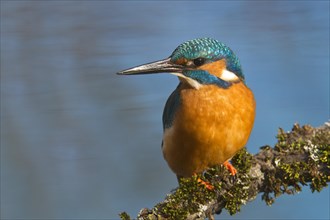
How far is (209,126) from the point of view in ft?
11.6

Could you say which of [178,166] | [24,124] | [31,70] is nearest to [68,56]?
[31,70]

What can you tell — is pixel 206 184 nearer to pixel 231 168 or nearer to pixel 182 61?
pixel 231 168

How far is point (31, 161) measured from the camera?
547cm

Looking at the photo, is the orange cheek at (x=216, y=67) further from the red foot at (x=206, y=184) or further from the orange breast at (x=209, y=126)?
the red foot at (x=206, y=184)

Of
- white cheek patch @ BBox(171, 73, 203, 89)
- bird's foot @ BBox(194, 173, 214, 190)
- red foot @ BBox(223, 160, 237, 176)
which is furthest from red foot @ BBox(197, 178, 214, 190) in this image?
white cheek patch @ BBox(171, 73, 203, 89)

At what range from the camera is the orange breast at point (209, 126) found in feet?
11.5

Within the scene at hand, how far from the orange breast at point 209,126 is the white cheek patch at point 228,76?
0.04m

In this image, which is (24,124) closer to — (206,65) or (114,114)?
(114,114)

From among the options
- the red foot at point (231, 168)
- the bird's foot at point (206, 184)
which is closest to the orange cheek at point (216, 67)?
the red foot at point (231, 168)

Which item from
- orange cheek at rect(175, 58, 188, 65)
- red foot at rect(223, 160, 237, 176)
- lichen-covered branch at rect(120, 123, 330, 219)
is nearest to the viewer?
lichen-covered branch at rect(120, 123, 330, 219)

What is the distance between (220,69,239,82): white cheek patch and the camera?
3.57 meters

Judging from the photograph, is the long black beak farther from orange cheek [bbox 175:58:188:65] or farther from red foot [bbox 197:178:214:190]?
red foot [bbox 197:178:214:190]

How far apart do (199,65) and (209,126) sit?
254 millimetres

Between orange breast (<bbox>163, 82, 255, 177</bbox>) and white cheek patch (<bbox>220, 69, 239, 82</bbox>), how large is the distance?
0.04m
